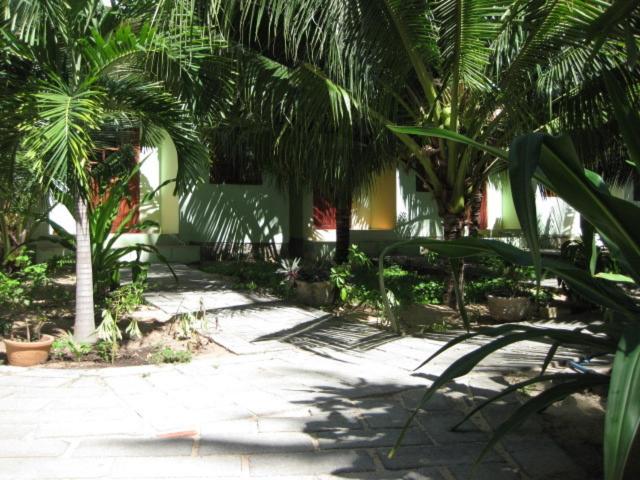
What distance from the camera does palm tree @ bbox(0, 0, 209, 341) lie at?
507cm

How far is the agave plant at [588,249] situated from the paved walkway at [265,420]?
939 millimetres

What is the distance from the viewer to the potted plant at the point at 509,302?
8297 millimetres

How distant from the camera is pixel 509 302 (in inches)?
326

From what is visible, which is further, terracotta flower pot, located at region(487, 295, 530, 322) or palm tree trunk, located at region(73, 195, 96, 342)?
terracotta flower pot, located at region(487, 295, 530, 322)

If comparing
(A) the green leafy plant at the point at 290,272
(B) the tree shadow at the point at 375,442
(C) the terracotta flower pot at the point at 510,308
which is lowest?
(B) the tree shadow at the point at 375,442

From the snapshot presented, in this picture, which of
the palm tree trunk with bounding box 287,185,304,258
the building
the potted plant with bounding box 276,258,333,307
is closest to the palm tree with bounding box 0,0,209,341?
the potted plant with bounding box 276,258,333,307

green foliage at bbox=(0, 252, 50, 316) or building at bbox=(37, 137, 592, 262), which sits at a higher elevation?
building at bbox=(37, 137, 592, 262)

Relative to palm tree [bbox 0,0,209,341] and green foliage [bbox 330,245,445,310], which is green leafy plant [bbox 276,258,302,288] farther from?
palm tree [bbox 0,0,209,341]

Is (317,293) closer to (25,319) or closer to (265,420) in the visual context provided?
(25,319)

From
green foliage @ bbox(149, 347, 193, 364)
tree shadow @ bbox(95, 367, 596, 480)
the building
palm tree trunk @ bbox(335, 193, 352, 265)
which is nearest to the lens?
tree shadow @ bbox(95, 367, 596, 480)

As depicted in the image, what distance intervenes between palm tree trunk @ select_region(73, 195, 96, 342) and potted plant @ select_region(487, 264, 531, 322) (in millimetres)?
5130

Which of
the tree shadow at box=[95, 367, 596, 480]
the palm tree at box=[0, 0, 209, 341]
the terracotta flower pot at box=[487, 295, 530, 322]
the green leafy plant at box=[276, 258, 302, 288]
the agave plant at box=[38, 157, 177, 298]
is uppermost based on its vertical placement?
the palm tree at box=[0, 0, 209, 341]

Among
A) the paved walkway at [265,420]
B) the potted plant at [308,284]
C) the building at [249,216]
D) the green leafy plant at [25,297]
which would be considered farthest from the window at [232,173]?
the paved walkway at [265,420]

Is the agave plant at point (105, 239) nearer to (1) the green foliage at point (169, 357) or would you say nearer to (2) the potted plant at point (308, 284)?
(1) the green foliage at point (169, 357)
